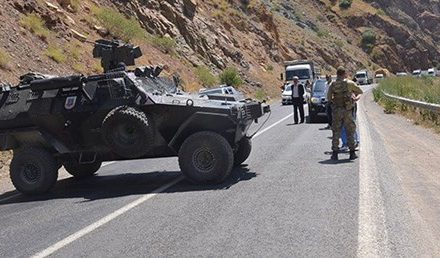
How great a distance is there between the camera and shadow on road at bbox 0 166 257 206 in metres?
9.86

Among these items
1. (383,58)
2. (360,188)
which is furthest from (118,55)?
(383,58)

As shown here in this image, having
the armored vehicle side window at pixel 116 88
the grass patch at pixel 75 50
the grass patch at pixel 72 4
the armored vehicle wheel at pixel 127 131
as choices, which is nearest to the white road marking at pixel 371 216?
the armored vehicle wheel at pixel 127 131

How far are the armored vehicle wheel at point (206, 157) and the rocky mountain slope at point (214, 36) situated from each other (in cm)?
1296

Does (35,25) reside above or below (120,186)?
→ above

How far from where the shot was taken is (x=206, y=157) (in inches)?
396

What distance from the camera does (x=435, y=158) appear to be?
1162 cm

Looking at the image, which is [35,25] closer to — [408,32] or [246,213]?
[246,213]

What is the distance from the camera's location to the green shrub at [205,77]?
39094 mm

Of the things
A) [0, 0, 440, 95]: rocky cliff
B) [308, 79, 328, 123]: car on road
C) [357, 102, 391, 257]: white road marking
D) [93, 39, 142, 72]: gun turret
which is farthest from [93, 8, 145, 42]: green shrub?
[357, 102, 391, 257]: white road marking

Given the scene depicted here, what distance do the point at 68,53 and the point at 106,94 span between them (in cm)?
1765

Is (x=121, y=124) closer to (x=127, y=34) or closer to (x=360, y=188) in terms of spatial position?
(x=360, y=188)

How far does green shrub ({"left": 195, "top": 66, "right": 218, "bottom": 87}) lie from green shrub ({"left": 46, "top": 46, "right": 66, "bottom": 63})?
13.7m

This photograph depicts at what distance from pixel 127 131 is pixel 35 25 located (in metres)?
18.9

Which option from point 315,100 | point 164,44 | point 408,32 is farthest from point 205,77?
point 408,32
